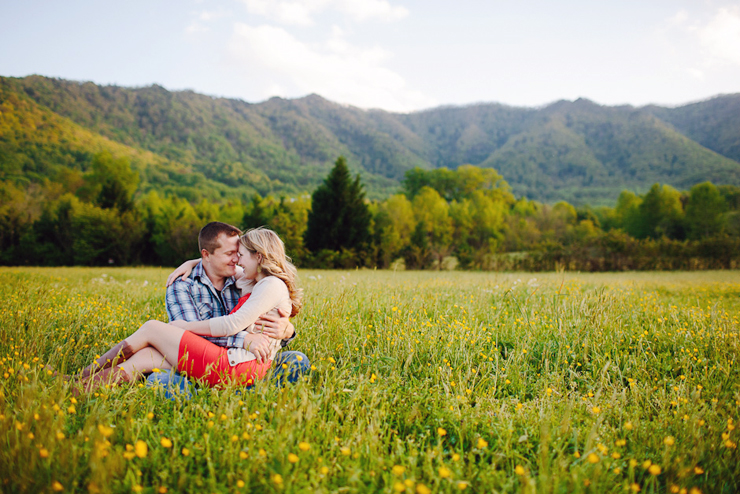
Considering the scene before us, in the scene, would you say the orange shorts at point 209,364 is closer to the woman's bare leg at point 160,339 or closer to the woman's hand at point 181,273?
the woman's bare leg at point 160,339

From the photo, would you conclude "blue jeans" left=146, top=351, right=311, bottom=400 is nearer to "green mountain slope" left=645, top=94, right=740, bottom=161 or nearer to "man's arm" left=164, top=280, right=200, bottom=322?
"man's arm" left=164, top=280, right=200, bottom=322

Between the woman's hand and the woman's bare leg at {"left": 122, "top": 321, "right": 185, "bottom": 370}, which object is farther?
the woman's hand

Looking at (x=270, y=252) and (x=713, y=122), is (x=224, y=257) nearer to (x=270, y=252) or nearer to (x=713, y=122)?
(x=270, y=252)

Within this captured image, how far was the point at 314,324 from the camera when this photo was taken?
14.9ft

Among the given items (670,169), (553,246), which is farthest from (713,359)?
(670,169)

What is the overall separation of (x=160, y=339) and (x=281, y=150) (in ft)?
576

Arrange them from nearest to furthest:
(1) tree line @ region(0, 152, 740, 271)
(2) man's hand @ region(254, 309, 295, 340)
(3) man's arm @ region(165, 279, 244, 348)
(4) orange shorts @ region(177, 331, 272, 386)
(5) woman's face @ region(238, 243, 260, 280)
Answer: (4) orange shorts @ region(177, 331, 272, 386)
(2) man's hand @ region(254, 309, 295, 340)
(5) woman's face @ region(238, 243, 260, 280)
(3) man's arm @ region(165, 279, 244, 348)
(1) tree line @ region(0, 152, 740, 271)

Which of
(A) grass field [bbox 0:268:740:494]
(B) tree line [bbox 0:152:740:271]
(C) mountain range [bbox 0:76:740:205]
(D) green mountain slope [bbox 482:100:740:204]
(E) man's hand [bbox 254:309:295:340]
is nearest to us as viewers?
(A) grass field [bbox 0:268:740:494]

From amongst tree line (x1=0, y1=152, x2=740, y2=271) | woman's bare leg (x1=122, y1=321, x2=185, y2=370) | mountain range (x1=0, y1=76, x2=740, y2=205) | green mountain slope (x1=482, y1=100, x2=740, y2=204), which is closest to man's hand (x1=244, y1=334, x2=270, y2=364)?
woman's bare leg (x1=122, y1=321, x2=185, y2=370)

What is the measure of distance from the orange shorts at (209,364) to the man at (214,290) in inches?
10.3

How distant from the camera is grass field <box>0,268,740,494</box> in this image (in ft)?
6.30

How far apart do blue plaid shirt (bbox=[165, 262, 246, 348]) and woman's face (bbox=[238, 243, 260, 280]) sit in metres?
0.47

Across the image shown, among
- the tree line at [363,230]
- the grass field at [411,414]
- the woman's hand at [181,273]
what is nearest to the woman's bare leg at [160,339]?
the grass field at [411,414]

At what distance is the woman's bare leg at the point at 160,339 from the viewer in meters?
3.14
